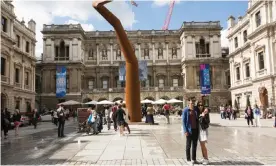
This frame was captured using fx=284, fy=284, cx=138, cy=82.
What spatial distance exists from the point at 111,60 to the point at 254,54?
2981 centimetres

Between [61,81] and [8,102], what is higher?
[61,81]

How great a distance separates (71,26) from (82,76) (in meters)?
9.58

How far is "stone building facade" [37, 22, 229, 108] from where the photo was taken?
51531mm

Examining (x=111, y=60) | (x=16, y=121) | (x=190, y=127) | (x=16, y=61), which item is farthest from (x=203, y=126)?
(x=111, y=60)

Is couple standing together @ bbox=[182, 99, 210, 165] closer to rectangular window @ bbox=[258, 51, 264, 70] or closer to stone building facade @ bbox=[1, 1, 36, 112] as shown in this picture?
stone building facade @ bbox=[1, 1, 36, 112]

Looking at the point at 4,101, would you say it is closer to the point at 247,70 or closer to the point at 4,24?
the point at 4,24

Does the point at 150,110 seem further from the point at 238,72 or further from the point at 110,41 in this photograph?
the point at 110,41

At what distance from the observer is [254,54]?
110 feet

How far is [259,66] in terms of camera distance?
32438 millimetres

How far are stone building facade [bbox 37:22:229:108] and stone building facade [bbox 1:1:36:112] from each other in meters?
9.92

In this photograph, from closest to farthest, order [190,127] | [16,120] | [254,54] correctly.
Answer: [190,127]
[16,120]
[254,54]

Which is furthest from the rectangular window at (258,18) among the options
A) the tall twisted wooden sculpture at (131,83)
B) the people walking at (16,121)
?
the people walking at (16,121)

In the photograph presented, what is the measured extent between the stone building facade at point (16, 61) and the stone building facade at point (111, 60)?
32.5 feet

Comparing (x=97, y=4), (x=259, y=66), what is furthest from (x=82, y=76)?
(x=97, y=4)
